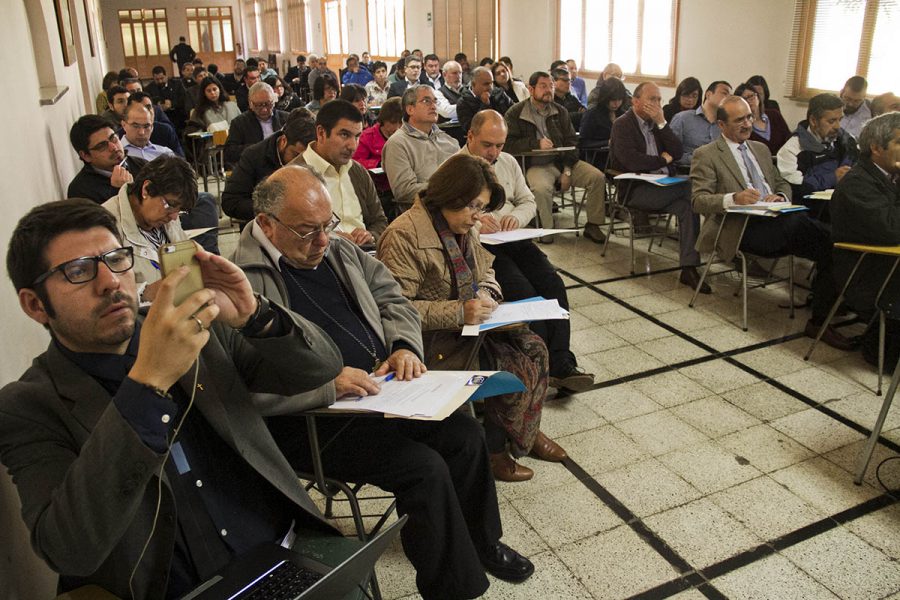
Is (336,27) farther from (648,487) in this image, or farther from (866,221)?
(648,487)

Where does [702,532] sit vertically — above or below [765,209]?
below

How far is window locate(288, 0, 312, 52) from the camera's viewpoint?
23375 mm

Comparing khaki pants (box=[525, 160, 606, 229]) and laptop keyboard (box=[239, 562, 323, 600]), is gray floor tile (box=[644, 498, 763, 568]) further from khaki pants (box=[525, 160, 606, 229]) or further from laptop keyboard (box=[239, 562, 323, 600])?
khaki pants (box=[525, 160, 606, 229])

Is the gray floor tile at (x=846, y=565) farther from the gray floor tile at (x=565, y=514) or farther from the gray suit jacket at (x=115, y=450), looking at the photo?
the gray suit jacket at (x=115, y=450)

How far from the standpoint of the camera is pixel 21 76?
3336 mm

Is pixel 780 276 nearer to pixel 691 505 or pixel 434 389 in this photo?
pixel 691 505

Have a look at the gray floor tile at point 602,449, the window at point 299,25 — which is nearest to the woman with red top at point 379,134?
the gray floor tile at point 602,449

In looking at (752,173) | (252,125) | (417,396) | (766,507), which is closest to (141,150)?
(252,125)

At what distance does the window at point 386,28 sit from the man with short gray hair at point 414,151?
42.6 ft

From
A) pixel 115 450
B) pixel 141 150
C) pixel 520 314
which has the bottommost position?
pixel 520 314

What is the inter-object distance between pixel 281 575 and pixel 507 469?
1463 millimetres

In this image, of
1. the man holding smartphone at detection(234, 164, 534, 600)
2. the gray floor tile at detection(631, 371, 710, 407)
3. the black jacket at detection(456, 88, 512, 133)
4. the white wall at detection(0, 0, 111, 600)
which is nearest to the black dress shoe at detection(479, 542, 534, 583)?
the man holding smartphone at detection(234, 164, 534, 600)

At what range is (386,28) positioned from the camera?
17531mm

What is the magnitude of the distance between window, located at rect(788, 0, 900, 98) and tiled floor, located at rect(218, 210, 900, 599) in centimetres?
397
